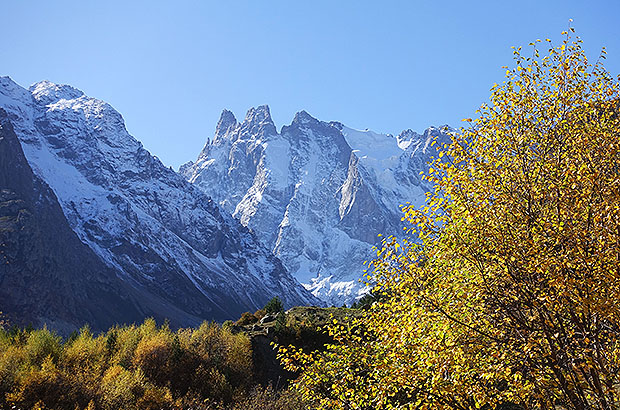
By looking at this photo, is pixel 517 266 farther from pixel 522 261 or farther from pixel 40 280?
pixel 40 280

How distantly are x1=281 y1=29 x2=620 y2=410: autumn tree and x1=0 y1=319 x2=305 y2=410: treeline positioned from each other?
16.3m

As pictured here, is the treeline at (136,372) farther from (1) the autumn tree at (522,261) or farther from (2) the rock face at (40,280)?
(2) the rock face at (40,280)

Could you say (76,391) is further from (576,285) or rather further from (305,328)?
(576,285)

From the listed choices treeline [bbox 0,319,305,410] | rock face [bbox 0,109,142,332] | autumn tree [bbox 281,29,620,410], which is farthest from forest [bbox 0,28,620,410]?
rock face [bbox 0,109,142,332]

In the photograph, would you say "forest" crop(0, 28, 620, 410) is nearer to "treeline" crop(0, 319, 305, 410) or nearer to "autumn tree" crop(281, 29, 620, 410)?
"autumn tree" crop(281, 29, 620, 410)

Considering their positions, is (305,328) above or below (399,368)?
below

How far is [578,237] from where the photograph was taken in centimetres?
775

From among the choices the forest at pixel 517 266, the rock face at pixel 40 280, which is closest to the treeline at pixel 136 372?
the forest at pixel 517 266

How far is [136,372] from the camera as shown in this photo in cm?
2548

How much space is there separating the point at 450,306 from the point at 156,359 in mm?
24616

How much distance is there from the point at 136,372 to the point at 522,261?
2365cm

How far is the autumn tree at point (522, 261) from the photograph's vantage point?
25.6 feet

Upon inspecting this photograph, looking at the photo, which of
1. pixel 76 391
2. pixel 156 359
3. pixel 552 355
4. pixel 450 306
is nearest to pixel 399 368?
pixel 450 306

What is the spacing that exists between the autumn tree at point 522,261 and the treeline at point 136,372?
16.3 meters
